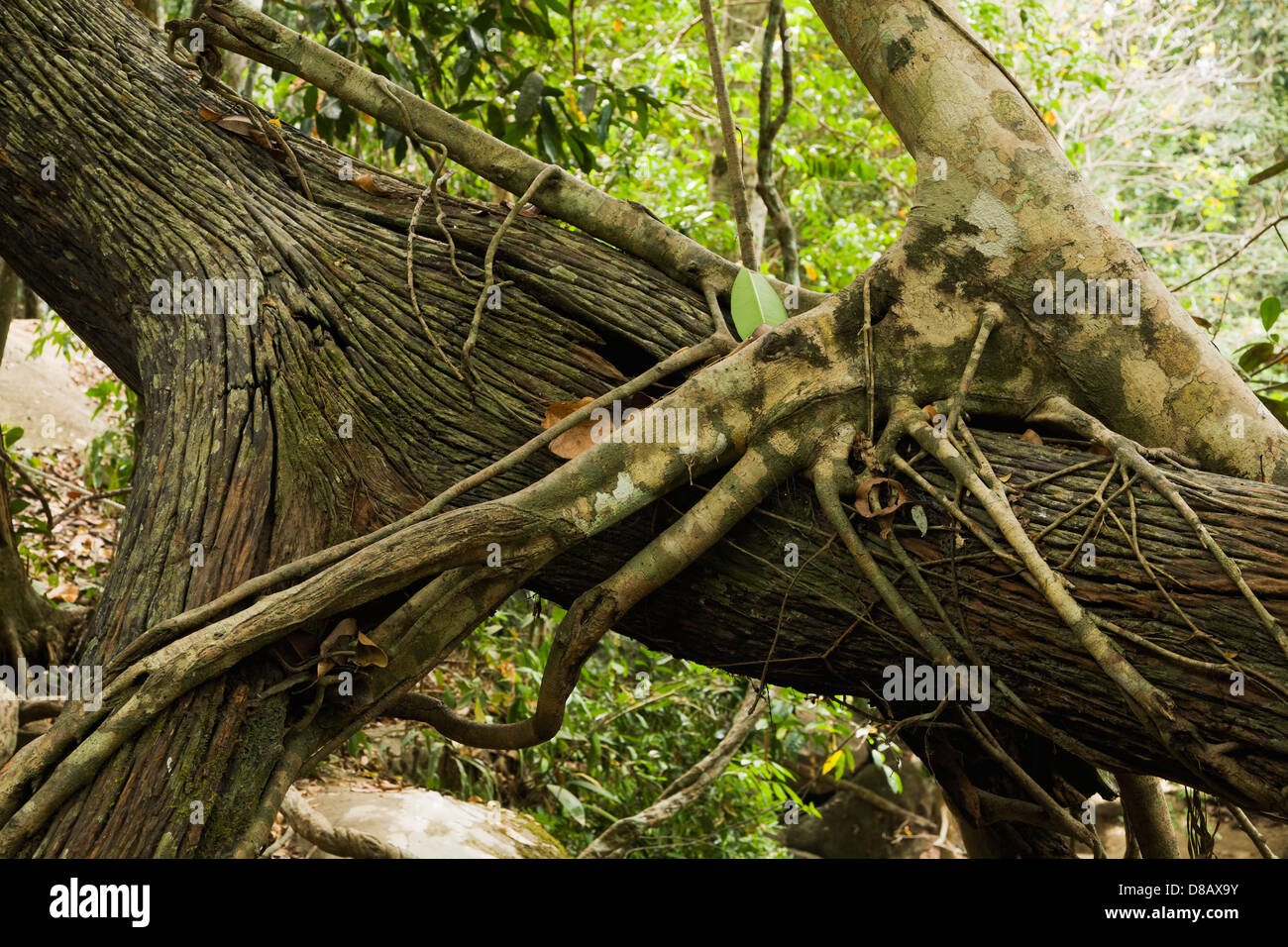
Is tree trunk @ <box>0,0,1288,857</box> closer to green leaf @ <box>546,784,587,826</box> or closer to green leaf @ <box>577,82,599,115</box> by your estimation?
green leaf @ <box>577,82,599,115</box>

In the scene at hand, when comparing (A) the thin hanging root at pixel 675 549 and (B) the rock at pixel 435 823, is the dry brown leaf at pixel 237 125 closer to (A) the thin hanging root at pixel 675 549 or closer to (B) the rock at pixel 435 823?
(A) the thin hanging root at pixel 675 549

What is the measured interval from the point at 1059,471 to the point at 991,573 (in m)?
0.26

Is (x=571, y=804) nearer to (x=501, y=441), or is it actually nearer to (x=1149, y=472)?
(x=501, y=441)

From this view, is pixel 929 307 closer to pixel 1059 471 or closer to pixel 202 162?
pixel 1059 471

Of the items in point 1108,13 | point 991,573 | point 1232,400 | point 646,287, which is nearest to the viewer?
point 991,573

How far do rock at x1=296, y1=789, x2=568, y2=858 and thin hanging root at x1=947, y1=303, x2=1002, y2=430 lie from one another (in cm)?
285

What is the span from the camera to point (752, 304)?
97.5 inches

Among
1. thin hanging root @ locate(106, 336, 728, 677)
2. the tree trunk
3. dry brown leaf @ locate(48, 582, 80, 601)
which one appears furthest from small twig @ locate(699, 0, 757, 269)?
dry brown leaf @ locate(48, 582, 80, 601)

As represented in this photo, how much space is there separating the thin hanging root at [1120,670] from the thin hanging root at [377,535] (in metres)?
0.69

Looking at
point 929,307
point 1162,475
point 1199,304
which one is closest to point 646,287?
point 929,307

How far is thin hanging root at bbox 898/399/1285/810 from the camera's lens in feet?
5.77

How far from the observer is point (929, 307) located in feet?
7.51

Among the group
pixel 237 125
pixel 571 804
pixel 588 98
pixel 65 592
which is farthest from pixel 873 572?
pixel 65 592

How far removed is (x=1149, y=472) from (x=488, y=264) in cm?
149
